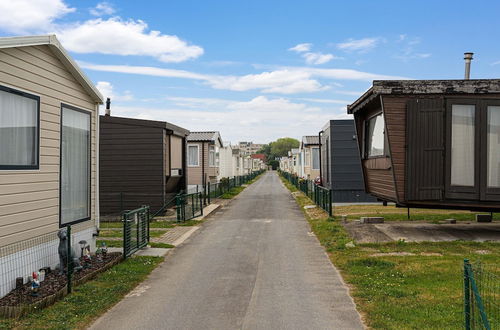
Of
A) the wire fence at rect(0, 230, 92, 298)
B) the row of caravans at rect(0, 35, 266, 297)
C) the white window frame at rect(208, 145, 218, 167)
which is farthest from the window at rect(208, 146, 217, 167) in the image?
the wire fence at rect(0, 230, 92, 298)

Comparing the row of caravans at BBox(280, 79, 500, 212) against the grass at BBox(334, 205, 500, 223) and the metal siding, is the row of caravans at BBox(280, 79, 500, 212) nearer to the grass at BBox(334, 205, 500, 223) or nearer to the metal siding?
the metal siding

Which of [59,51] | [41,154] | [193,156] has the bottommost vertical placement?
[41,154]

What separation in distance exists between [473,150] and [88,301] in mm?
9921

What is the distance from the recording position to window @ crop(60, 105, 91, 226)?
31.2 feet

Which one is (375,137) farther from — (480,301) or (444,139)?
(480,301)

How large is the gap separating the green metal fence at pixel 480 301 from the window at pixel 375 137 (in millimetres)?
5351

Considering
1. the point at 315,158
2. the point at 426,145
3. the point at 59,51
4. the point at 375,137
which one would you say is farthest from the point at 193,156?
the point at 59,51

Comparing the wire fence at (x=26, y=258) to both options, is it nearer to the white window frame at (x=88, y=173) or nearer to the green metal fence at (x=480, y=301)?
the white window frame at (x=88, y=173)

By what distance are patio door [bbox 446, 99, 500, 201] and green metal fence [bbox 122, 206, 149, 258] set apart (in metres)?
8.08

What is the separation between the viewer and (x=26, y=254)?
7949 millimetres

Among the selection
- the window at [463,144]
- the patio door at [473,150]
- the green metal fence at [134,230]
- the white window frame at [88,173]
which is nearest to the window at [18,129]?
the white window frame at [88,173]

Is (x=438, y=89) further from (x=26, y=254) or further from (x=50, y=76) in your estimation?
(x=26, y=254)

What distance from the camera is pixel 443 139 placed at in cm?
1170

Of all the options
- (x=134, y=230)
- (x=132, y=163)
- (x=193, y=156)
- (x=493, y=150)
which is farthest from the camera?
(x=193, y=156)
